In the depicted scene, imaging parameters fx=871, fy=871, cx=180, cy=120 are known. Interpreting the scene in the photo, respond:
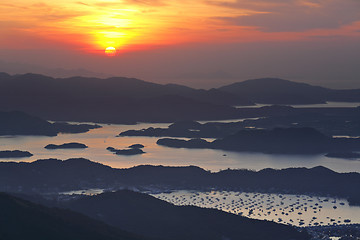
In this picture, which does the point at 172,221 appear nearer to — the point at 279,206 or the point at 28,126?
the point at 279,206

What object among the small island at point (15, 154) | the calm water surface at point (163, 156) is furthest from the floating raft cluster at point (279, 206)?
the small island at point (15, 154)

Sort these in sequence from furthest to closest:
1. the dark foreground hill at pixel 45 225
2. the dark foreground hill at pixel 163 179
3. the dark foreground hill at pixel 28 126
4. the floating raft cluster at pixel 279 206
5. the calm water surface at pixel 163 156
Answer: the dark foreground hill at pixel 28 126 → the calm water surface at pixel 163 156 → the dark foreground hill at pixel 163 179 → the floating raft cluster at pixel 279 206 → the dark foreground hill at pixel 45 225

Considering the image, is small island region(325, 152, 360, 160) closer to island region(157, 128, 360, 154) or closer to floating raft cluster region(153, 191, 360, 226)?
island region(157, 128, 360, 154)

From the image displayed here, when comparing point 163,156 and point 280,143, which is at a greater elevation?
point 280,143

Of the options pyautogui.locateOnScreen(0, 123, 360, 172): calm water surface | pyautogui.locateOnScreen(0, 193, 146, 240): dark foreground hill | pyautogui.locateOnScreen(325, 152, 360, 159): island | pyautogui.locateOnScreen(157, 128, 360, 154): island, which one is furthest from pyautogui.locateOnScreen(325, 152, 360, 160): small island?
pyautogui.locateOnScreen(0, 193, 146, 240): dark foreground hill

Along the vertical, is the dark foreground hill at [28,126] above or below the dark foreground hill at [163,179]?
above

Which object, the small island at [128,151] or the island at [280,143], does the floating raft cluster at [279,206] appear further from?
the island at [280,143]

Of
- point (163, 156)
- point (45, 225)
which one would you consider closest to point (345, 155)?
point (163, 156)
